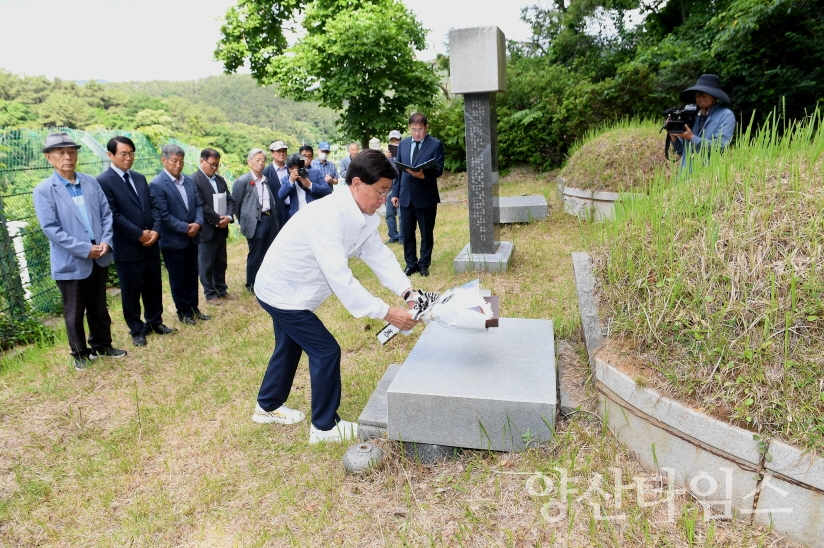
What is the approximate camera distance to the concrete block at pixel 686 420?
1.95 m

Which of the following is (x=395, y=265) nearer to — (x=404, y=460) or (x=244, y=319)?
(x=404, y=460)

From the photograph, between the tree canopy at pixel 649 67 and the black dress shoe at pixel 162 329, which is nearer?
the black dress shoe at pixel 162 329

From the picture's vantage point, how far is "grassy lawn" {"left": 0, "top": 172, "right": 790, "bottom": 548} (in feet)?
7.22

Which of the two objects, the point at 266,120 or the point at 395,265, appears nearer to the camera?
the point at 395,265

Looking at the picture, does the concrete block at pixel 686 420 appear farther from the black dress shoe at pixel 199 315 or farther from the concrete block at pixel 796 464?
the black dress shoe at pixel 199 315

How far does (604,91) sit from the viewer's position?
468 inches

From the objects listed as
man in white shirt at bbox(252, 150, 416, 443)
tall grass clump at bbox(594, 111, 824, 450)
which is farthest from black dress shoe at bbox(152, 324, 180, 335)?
tall grass clump at bbox(594, 111, 824, 450)

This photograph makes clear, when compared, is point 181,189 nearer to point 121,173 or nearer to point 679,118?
point 121,173

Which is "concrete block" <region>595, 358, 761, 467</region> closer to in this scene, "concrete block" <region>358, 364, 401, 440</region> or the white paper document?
"concrete block" <region>358, 364, 401, 440</region>

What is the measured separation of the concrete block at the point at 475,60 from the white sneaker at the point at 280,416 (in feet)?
13.1

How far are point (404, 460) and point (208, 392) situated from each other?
1.94 m

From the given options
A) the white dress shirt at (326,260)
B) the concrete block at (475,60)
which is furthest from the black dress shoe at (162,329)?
the concrete block at (475,60)

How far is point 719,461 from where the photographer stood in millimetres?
2051

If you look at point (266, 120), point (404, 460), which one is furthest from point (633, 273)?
point (266, 120)
